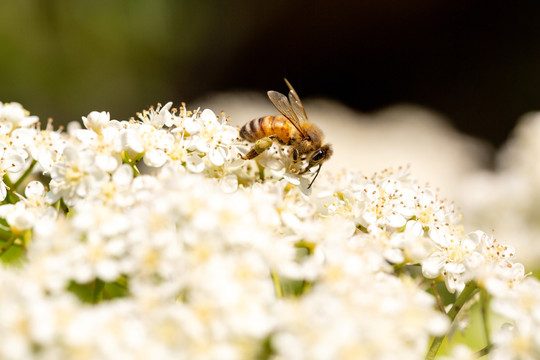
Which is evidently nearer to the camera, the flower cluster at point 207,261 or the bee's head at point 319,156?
the flower cluster at point 207,261

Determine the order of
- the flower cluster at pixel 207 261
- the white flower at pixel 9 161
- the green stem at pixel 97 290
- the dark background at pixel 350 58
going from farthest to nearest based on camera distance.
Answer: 1. the dark background at pixel 350 58
2. the white flower at pixel 9 161
3. the green stem at pixel 97 290
4. the flower cluster at pixel 207 261

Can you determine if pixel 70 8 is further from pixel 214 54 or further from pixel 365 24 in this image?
pixel 365 24

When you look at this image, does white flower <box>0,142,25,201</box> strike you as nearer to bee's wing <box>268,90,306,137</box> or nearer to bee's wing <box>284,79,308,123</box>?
bee's wing <box>268,90,306,137</box>

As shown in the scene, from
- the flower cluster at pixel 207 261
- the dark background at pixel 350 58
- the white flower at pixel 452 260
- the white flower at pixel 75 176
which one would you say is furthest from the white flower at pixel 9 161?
the dark background at pixel 350 58

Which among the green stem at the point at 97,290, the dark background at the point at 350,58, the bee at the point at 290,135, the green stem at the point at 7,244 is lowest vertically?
the green stem at the point at 97,290

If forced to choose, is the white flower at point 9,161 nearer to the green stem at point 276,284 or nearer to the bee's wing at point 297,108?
the green stem at point 276,284

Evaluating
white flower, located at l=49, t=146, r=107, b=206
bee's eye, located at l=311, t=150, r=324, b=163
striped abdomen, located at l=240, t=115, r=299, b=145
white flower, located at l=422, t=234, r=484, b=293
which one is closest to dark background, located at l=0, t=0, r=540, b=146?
striped abdomen, located at l=240, t=115, r=299, b=145

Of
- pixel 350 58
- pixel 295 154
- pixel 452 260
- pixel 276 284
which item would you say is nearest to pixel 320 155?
pixel 295 154

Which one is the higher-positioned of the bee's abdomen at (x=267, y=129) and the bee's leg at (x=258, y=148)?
the bee's abdomen at (x=267, y=129)
